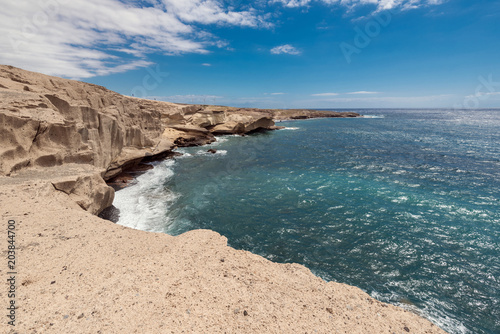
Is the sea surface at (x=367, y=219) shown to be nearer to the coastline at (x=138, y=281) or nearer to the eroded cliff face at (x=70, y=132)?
the eroded cliff face at (x=70, y=132)

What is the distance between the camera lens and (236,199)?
14906 mm

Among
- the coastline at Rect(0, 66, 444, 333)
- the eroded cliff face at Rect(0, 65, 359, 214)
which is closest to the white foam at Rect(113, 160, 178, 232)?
the eroded cliff face at Rect(0, 65, 359, 214)

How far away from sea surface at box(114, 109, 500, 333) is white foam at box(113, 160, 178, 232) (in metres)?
0.06

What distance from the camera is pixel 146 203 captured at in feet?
45.5

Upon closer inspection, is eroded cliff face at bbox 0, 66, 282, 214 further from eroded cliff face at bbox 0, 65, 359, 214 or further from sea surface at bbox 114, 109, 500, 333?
sea surface at bbox 114, 109, 500, 333

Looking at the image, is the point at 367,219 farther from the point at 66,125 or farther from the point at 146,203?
the point at 66,125

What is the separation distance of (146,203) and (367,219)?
1357cm

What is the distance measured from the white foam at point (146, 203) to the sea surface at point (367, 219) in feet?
0.21

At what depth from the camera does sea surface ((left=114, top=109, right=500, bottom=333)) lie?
7.65 m

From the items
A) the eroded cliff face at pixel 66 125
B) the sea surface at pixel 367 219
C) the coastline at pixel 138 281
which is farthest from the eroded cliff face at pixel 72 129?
the sea surface at pixel 367 219

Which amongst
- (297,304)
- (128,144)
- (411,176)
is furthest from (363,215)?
(128,144)

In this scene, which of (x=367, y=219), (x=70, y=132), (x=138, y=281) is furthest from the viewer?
(x=367, y=219)

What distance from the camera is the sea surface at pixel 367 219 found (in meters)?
7.65

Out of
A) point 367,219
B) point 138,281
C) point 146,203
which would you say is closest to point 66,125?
point 146,203
